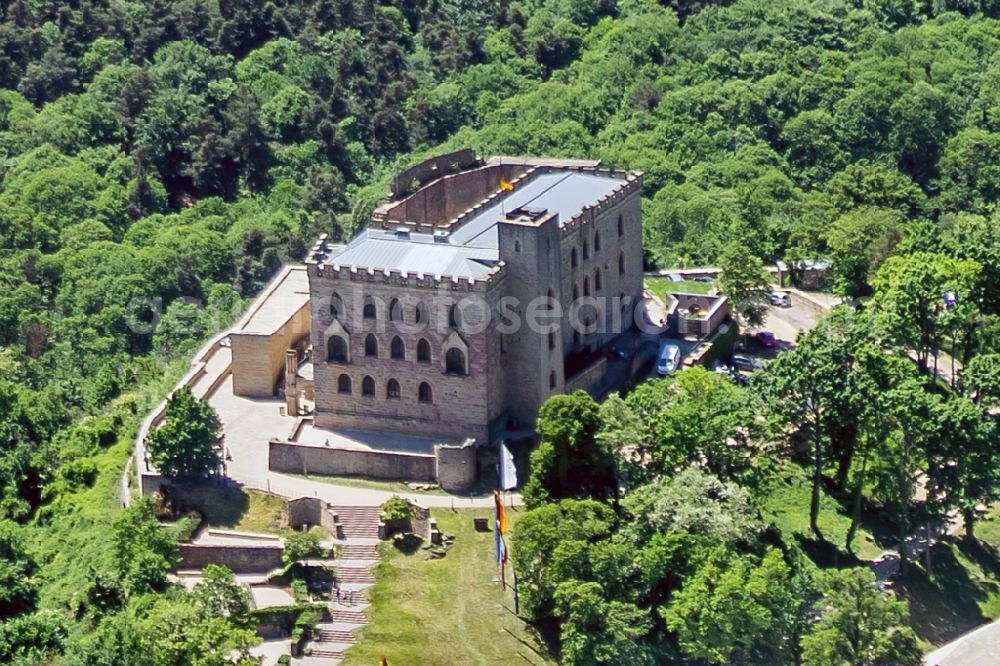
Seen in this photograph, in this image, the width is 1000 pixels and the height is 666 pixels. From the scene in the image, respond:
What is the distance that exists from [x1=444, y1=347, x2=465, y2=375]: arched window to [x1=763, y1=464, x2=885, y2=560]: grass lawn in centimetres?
1759

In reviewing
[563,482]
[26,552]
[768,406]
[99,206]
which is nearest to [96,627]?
[26,552]

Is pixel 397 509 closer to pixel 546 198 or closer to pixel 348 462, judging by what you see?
pixel 348 462

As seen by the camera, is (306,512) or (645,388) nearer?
(306,512)

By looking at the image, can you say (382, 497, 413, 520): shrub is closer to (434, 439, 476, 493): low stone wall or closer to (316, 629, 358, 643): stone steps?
Result: (434, 439, 476, 493): low stone wall

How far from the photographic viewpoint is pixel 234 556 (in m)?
122

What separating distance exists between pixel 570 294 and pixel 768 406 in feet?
46.3

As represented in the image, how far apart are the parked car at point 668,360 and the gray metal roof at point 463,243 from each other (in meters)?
9.66

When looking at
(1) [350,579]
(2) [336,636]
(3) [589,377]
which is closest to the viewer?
(2) [336,636]

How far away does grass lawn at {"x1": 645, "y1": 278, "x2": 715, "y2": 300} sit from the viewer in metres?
150

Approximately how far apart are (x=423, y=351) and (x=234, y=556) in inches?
604

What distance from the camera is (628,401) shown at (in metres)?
126

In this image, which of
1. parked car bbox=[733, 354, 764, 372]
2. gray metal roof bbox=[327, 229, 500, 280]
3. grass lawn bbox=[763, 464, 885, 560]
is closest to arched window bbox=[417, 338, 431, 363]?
gray metal roof bbox=[327, 229, 500, 280]

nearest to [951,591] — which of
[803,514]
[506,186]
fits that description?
[803,514]

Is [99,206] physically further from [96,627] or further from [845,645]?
[845,645]
